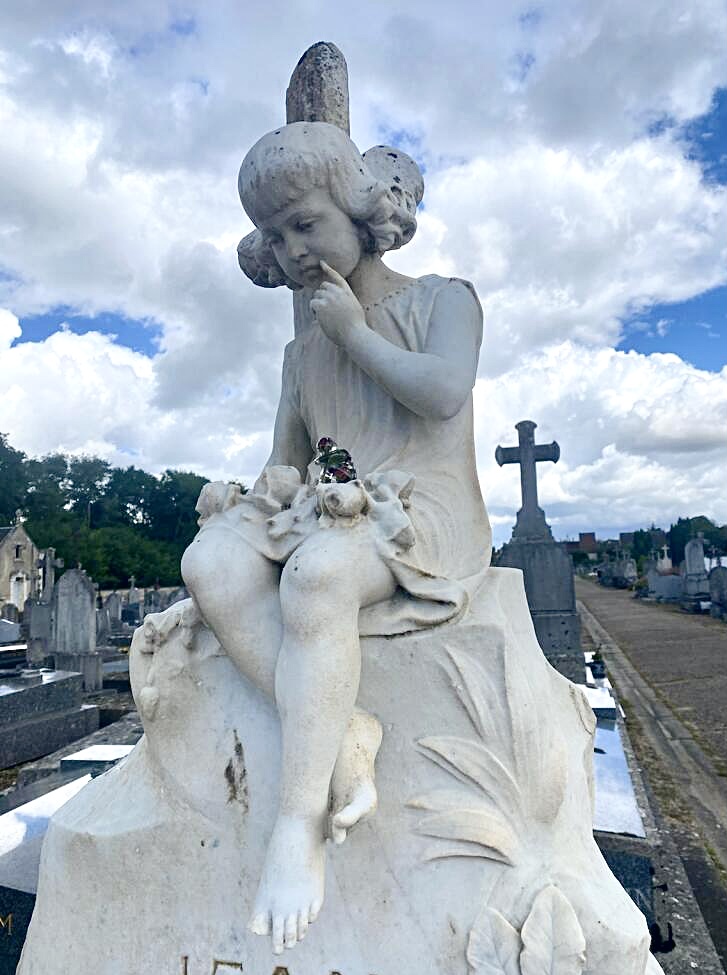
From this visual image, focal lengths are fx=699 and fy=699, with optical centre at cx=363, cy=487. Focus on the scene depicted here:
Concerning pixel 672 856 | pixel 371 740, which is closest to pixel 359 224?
pixel 371 740

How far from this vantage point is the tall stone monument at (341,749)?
4.95ft

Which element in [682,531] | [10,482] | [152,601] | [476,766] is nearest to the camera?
[476,766]

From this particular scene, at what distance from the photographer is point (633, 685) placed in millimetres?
8641

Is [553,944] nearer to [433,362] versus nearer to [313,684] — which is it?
[313,684]

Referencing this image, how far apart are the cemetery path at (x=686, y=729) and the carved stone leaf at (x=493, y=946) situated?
178cm

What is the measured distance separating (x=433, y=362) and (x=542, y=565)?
8.04 m

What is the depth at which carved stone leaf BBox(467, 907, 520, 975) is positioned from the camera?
1.47 m

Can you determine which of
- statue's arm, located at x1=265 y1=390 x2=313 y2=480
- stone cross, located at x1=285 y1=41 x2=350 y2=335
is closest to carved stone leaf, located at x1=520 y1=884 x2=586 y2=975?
statue's arm, located at x1=265 y1=390 x2=313 y2=480

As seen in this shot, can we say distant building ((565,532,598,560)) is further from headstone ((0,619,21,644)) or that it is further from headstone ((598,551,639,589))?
headstone ((0,619,21,644))

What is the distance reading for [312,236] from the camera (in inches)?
78.2

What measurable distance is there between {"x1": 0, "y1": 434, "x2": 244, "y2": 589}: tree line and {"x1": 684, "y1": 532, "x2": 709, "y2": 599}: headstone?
22577 millimetres

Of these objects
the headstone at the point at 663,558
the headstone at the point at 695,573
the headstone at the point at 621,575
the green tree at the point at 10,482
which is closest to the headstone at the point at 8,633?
the headstone at the point at 695,573

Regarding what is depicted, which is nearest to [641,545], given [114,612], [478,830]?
[114,612]

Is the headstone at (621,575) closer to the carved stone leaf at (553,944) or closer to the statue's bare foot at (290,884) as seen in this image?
the carved stone leaf at (553,944)
